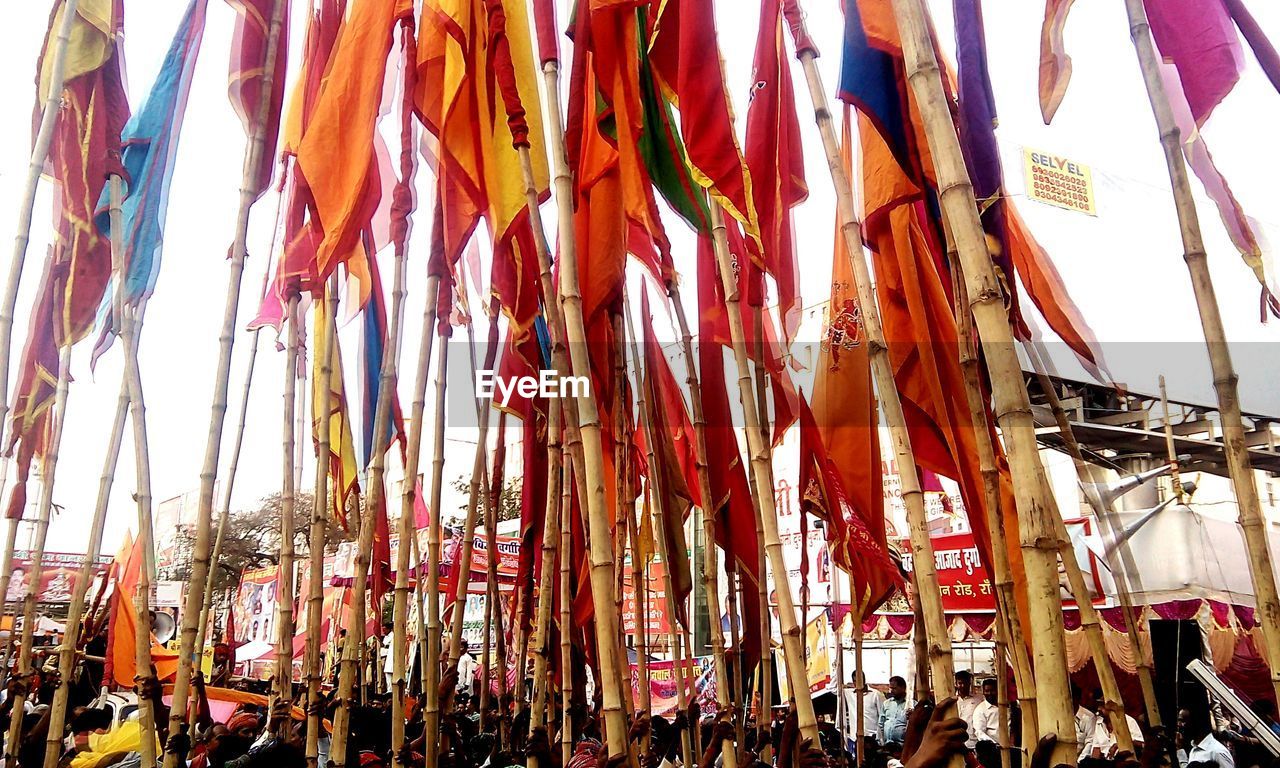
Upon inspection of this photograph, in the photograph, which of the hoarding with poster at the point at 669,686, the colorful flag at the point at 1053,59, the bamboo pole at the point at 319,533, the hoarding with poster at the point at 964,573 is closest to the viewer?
the colorful flag at the point at 1053,59

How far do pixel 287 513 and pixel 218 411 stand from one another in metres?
0.83

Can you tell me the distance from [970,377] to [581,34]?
1885 millimetres

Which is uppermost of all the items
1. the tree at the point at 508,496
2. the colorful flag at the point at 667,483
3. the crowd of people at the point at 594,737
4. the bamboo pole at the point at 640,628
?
the tree at the point at 508,496

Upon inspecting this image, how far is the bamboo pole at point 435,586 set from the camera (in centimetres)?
342

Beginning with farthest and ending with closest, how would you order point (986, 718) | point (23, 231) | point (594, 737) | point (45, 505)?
point (986, 718), point (594, 737), point (45, 505), point (23, 231)

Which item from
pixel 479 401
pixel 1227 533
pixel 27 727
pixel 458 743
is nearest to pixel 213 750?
pixel 458 743

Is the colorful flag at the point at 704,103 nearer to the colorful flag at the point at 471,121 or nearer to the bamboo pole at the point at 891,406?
the bamboo pole at the point at 891,406

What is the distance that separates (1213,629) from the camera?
7059mm

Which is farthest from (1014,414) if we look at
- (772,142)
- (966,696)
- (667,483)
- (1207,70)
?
(966,696)

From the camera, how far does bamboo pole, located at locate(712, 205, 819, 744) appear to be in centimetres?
274

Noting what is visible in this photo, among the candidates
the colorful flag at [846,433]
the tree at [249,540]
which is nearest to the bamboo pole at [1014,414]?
the colorful flag at [846,433]

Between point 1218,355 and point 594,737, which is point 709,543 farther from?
point 594,737

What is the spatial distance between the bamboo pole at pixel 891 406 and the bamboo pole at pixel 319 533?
6.85ft

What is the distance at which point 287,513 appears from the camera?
3877 millimetres
